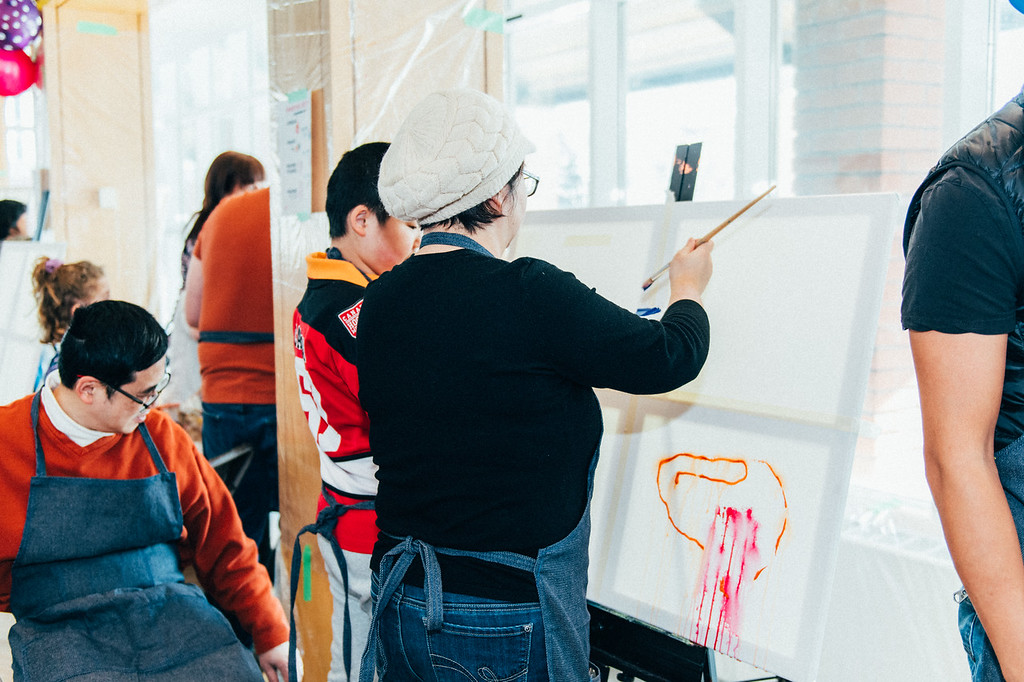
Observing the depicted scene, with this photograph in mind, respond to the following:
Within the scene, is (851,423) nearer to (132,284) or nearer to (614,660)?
(614,660)

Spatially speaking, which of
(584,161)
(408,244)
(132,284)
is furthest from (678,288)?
(132,284)

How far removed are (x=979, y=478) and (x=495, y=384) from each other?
0.51m

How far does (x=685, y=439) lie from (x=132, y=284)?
355 cm

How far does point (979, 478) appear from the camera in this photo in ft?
2.53

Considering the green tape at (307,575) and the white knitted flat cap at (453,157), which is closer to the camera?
the white knitted flat cap at (453,157)

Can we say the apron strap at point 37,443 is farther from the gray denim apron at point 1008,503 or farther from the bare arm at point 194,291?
the gray denim apron at point 1008,503

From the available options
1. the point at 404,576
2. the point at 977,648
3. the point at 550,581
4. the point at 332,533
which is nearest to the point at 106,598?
the point at 332,533

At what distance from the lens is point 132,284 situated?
405cm

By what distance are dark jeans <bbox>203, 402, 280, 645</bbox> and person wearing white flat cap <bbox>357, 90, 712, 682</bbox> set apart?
1311mm

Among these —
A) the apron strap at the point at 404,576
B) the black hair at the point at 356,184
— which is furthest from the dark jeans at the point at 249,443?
the apron strap at the point at 404,576

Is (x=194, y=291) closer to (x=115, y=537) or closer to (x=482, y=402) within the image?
(x=115, y=537)

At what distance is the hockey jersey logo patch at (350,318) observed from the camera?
136cm

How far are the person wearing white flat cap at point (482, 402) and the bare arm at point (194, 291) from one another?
163cm

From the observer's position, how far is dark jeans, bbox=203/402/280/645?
7.48 ft
